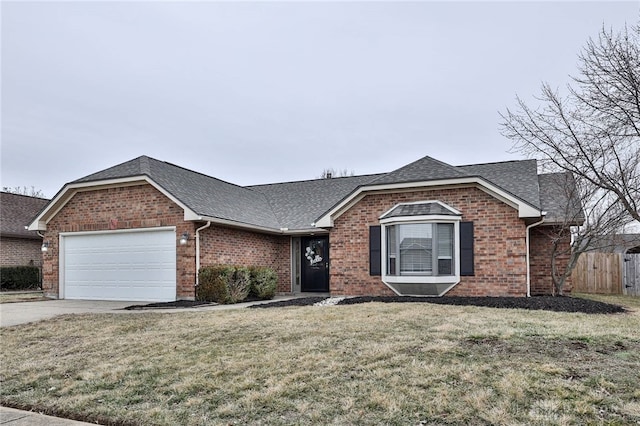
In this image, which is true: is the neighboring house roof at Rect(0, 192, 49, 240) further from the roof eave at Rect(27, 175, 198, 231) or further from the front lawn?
the front lawn

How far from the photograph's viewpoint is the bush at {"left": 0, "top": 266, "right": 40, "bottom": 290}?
795 inches

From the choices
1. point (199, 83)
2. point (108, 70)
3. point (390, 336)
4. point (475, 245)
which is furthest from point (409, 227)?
point (108, 70)

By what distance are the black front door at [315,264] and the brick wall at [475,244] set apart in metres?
3.31

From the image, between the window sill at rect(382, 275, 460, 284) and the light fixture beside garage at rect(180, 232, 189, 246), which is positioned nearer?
the window sill at rect(382, 275, 460, 284)

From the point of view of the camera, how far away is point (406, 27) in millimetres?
12188

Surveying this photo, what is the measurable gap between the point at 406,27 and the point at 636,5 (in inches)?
188

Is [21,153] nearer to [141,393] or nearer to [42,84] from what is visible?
[42,84]

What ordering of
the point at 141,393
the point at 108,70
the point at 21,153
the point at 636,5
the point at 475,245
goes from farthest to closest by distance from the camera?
the point at 21,153 < the point at 108,70 < the point at 475,245 < the point at 636,5 < the point at 141,393

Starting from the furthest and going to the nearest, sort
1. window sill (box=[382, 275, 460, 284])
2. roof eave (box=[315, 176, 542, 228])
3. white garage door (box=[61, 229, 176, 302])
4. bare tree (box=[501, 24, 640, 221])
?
1. white garage door (box=[61, 229, 176, 302])
2. window sill (box=[382, 275, 460, 284])
3. roof eave (box=[315, 176, 542, 228])
4. bare tree (box=[501, 24, 640, 221])

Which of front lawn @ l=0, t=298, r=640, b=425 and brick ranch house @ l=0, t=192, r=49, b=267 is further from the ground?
brick ranch house @ l=0, t=192, r=49, b=267

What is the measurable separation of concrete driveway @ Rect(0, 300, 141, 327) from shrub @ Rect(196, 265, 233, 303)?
2062mm

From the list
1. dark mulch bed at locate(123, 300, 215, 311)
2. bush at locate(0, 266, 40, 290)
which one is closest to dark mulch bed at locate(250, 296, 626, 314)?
dark mulch bed at locate(123, 300, 215, 311)

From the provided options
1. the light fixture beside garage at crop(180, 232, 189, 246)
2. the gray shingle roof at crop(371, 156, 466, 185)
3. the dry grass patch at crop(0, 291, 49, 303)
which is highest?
the gray shingle roof at crop(371, 156, 466, 185)

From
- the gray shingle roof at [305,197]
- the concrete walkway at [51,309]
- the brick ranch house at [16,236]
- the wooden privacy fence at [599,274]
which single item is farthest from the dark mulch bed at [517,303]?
the brick ranch house at [16,236]
